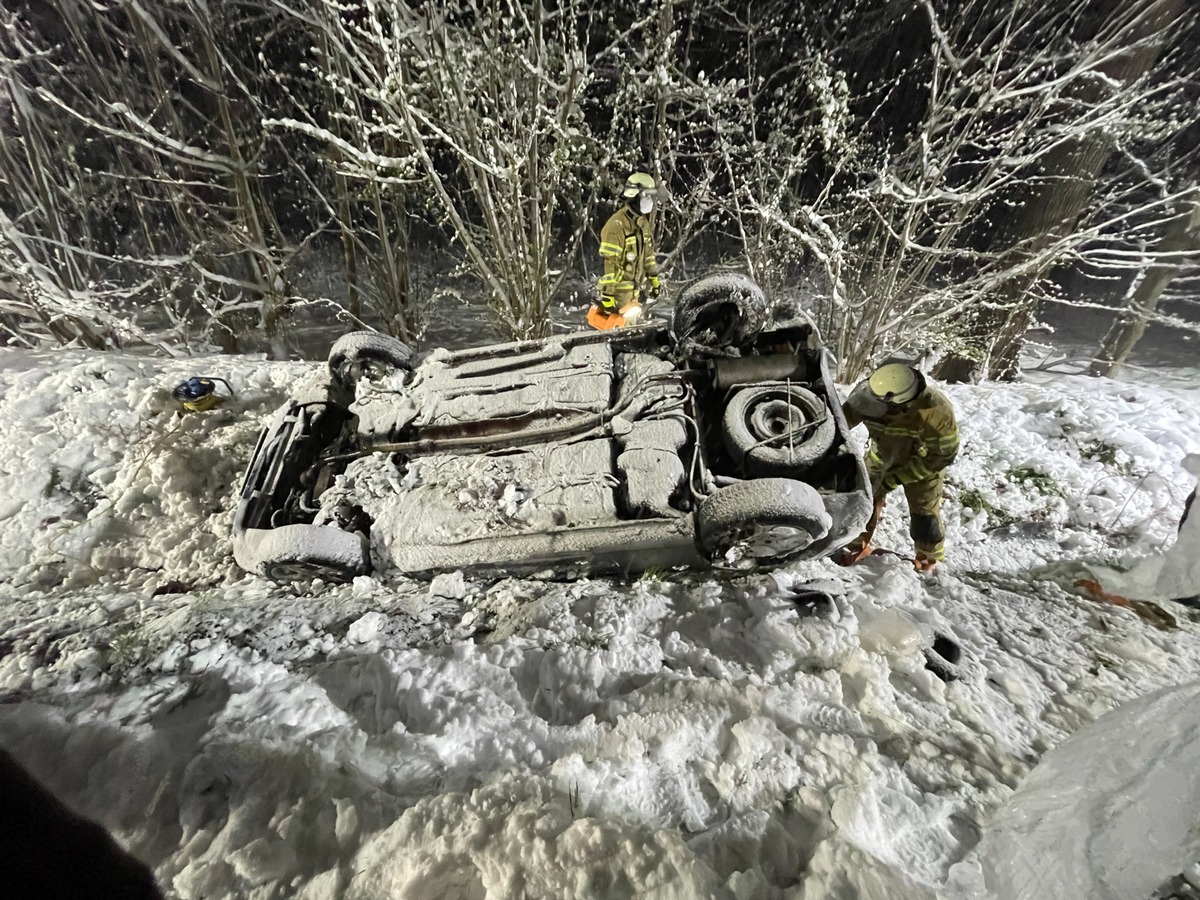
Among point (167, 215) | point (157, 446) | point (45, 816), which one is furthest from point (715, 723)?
point (167, 215)

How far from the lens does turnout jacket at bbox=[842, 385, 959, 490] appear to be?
3.02 metres

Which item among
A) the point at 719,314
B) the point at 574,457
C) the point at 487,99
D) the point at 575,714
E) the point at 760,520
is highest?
the point at 487,99

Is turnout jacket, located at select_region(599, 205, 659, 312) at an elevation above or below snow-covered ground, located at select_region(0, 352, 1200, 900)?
above

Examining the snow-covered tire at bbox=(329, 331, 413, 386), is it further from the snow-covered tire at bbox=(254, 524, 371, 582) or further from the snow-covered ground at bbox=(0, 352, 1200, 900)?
the snow-covered ground at bbox=(0, 352, 1200, 900)

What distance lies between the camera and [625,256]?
5.06m

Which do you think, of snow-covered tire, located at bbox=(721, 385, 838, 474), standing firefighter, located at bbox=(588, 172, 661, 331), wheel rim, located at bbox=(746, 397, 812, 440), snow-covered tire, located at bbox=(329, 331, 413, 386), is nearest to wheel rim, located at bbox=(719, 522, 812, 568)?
snow-covered tire, located at bbox=(721, 385, 838, 474)

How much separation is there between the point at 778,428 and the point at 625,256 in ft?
8.83

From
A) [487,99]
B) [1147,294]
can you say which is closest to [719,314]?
[487,99]

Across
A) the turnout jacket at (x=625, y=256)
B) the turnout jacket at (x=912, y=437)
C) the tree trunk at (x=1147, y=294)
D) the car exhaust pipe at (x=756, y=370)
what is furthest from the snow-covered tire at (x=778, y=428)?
the tree trunk at (x=1147, y=294)

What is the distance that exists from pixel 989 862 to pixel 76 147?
32.9ft

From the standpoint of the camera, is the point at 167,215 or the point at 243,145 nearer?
the point at 243,145

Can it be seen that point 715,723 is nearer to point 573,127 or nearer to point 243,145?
point 573,127

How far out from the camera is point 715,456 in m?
3.42

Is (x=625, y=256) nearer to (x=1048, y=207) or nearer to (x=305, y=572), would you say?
(x=305, y=572)
